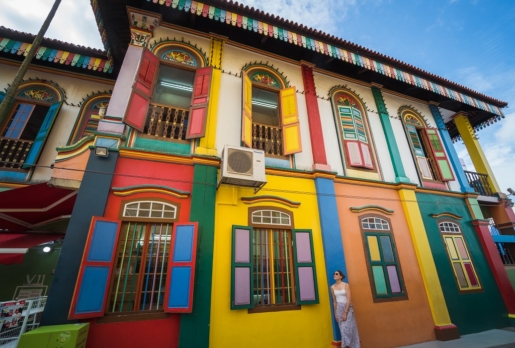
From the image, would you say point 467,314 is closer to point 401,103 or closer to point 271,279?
point 271,279

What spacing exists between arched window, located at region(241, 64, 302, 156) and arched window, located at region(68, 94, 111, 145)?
3.89 m

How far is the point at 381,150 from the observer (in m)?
6.53

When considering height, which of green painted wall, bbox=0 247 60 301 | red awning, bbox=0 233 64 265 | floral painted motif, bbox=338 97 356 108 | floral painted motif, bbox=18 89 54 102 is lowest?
green painted wall, bbox=0 247 60 301

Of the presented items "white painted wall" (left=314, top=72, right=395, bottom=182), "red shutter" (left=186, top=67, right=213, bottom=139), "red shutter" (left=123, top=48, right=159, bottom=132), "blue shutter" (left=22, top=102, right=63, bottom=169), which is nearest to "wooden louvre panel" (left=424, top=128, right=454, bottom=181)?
"white painted wall" (left=314, top=72, right=395, bottom=182)

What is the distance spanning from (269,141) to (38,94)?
6.58 metres

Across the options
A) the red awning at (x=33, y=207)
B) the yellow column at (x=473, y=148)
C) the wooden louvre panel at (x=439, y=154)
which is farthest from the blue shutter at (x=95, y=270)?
the yellow column at (x=473, y=148)

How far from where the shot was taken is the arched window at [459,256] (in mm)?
5625

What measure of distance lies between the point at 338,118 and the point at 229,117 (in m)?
3.25

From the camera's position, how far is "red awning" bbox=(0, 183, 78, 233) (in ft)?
12.2

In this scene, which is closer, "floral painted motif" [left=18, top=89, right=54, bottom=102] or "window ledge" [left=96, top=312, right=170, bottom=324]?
"window ledge" [left=96, top=312, right=170, bottom=324]

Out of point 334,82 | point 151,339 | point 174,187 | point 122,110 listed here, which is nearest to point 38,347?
point 151,339

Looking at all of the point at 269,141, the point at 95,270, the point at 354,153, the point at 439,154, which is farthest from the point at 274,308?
the point at 439,154

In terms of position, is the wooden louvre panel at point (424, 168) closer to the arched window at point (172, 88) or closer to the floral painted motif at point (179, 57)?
the arched window at point (172, 88)

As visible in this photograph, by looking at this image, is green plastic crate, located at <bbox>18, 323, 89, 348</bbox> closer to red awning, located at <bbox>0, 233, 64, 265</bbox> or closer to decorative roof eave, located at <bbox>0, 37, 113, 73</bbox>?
red awning, located at <bbox>0, 233, 64, 265</bbox>
